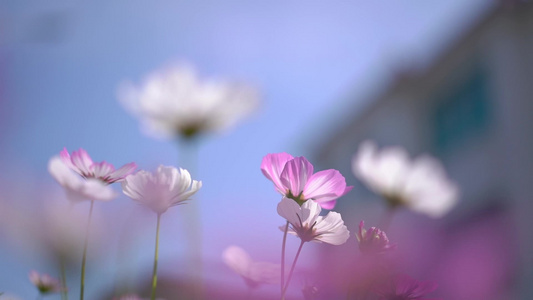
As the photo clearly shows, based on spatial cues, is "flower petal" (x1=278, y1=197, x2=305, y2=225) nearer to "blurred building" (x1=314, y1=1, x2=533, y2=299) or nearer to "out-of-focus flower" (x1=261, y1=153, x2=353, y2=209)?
"out-of-focus flower" (x1=261, y1=153, x2=353, y2=209)

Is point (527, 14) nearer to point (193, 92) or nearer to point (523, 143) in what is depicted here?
point (523, 143)

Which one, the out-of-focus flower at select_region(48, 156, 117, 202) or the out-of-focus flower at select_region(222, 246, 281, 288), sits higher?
the out-of-focus flower at select_region(48, 156, 117, 202)

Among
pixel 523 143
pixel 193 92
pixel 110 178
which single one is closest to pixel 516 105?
pixel 523 143

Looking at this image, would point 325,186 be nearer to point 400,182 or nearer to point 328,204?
point 328,204

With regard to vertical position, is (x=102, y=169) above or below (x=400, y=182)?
below

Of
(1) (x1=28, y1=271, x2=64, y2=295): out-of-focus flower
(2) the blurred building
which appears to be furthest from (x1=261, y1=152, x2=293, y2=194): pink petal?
(2) the blurred building

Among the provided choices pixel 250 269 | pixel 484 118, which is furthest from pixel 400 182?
pixel 484 118
